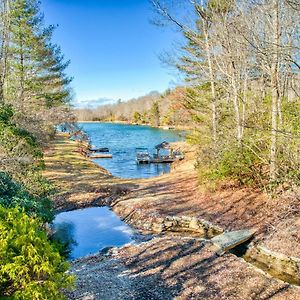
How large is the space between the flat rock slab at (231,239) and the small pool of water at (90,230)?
120 inches

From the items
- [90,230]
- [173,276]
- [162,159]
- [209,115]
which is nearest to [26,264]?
[173,276]

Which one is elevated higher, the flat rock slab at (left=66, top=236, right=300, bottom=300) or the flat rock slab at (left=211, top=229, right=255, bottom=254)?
the flat rock slab at (left=211, top=229, right=255, bottom=254)

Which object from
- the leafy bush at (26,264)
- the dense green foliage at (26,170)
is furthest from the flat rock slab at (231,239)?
the leafy bush at (26,264)

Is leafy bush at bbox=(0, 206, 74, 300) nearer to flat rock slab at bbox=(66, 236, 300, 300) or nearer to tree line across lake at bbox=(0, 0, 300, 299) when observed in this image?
tree line across lake at bbox=(0, 0, 300, 299)

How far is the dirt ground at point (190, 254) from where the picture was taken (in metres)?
6.89

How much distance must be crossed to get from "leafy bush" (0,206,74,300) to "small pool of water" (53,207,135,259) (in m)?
5.83

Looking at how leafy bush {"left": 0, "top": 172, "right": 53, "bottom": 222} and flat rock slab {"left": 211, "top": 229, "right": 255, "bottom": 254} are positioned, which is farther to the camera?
flat rock slab {"left": 211, "top": 229, "right": 255, "bottom": 254}

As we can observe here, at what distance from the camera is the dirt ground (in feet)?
22.6

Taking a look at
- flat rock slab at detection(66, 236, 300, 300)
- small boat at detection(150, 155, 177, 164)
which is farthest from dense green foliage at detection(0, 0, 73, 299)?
small boat at detection(150, 155, 177, 164)

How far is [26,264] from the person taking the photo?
167 inches

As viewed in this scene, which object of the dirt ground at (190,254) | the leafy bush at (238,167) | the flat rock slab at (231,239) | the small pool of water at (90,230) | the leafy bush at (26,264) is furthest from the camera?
the leafy bush at (238,167)

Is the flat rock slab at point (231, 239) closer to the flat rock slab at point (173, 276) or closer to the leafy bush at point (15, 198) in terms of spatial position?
the flat rock slab at point (173, 276)

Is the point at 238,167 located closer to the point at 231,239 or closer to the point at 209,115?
the point at 231,239

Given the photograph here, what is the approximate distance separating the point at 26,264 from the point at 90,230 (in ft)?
27.0
